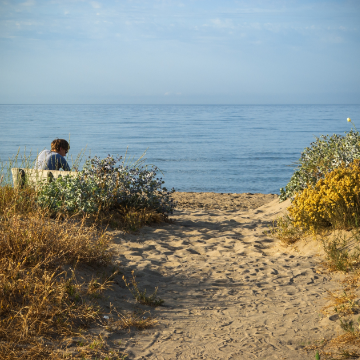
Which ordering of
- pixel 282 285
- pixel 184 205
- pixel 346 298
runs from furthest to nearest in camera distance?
pixel 184 205
pixel 282 285
pixel 346 298

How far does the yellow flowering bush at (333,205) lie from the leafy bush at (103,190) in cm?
287

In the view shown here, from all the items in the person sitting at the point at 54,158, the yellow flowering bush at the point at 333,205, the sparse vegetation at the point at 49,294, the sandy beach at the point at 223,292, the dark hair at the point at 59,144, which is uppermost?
the dark hair at the point at 59,144

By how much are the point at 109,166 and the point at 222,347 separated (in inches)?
204

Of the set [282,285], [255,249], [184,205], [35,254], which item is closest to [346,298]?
[282,285]

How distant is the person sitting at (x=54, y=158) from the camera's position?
834 cm

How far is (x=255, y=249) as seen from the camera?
6277mm

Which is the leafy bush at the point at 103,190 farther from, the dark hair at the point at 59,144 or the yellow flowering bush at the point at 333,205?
the yellow flowering bush at the point at 333,205

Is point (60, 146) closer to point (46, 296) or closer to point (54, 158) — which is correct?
point (54, 158)

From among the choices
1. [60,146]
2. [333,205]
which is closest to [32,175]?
[60,146]

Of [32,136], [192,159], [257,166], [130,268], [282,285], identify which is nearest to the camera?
[282,285]

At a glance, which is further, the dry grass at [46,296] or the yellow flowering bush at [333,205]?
the yellow flowering bush at [333,205]

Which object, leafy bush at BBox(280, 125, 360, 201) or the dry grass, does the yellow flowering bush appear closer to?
leafy bush at BBox(280, 125, 360, 201)

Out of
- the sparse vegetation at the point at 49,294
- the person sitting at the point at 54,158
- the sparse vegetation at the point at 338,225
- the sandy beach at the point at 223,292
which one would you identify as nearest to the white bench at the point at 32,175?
the person sitting at the point at 54,158

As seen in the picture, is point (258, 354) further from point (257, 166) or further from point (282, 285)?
point (257, 166)
